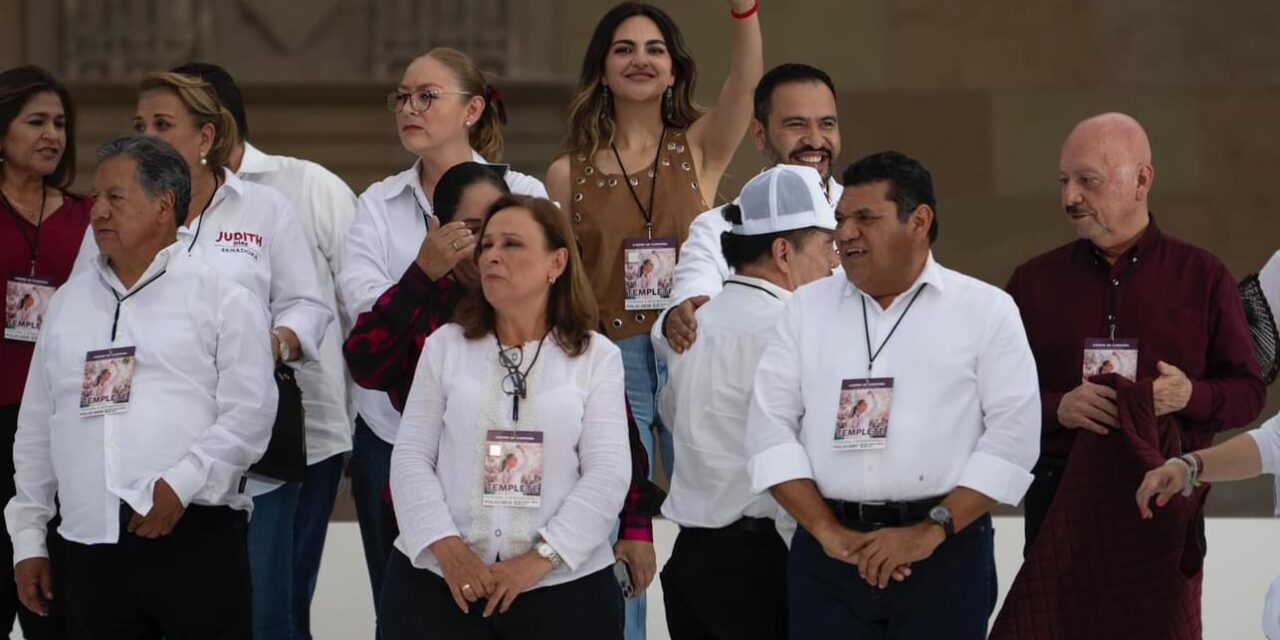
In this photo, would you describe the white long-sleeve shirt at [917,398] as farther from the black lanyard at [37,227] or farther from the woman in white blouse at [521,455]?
the black lanyard at [37,227]

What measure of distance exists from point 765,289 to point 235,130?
4.80ft

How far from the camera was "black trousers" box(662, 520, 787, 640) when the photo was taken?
3914 millimetres

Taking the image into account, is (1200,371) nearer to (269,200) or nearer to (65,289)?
(269,200)

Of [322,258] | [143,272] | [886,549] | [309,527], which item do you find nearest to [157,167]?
[143,272]

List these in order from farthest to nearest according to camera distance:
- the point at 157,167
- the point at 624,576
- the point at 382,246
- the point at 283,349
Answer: the point at 382,246 < the point at 283,349 < the point at 157,167 < the point at 624,576

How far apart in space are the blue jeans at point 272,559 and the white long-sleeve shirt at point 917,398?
1.34 m

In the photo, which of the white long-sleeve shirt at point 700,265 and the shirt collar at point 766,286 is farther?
the white long-sleeve shirt at point 700,265

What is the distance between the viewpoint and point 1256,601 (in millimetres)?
5449

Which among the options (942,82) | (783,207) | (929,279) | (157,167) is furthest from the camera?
(942,82)

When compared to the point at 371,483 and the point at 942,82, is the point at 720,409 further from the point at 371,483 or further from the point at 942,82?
the point at 942,82

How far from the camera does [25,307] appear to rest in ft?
15.0

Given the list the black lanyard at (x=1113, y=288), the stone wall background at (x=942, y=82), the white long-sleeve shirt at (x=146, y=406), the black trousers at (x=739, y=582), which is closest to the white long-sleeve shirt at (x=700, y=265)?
the black trousers at (x=739, y=582)

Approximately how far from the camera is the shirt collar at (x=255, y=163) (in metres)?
4.81

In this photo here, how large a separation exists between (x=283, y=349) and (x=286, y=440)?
0.21 m
